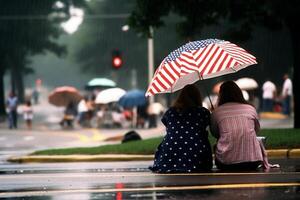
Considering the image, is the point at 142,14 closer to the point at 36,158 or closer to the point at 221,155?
the point at 36,158

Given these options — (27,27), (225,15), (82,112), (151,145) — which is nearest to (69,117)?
(82,112)

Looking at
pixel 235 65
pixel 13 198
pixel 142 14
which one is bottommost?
pixel 13 198

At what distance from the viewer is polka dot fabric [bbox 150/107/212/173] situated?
1030 cm

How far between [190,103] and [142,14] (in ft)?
34.1

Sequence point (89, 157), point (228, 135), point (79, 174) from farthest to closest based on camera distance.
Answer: point (89, 157), point (79, 174), point (228, 135)

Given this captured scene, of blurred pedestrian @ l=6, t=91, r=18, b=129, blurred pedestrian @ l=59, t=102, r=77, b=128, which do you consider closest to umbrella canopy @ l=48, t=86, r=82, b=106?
blurred pedestrian @ l=59, t=102, r=77, b=128

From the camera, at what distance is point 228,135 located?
10234 mm

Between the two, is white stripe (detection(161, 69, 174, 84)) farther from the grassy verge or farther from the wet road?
the grassy verge

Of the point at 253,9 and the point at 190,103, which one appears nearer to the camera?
the point at 190,103

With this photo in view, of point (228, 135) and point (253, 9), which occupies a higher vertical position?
point (253, 9)

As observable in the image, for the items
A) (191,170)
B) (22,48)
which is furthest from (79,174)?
(22,48)

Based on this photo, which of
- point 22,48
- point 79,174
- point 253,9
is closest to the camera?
point 79,174

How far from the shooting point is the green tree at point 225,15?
19656mm

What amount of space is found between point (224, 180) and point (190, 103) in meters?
1.36
